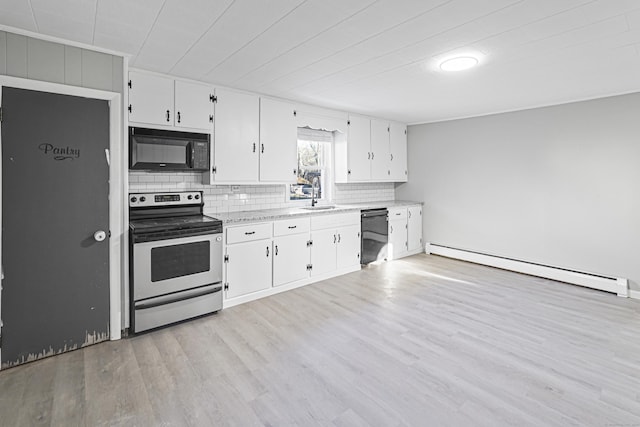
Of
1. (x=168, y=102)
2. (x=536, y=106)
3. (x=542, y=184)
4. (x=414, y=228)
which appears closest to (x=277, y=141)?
(x=168, y=102)

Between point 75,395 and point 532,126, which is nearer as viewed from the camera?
point 75,395

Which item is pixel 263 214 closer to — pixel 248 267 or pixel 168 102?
pixel 248 267

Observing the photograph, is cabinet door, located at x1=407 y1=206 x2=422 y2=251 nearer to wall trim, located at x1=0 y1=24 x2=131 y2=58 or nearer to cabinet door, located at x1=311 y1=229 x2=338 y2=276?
cabinet door, located at x1=311 y1=229 x2=338 y2=276

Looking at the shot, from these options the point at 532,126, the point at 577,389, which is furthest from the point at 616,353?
the point at 532,126

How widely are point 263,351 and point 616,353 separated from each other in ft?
8.94

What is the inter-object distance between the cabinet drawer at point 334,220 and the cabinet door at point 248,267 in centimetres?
76

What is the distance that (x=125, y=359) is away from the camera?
2521 millimetres

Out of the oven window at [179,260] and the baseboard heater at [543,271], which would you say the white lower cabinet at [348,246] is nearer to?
the baseboard heater at [543,271]

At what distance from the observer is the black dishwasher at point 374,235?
197 inches

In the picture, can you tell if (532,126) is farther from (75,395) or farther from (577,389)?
(75,395)

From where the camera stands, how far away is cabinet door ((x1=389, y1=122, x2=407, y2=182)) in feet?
19.2

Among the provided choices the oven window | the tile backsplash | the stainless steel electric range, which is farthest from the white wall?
the oven window

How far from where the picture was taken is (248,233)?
11.9 feet

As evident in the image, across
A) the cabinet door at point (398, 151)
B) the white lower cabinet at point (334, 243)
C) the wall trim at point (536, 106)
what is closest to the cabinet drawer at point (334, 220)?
the white lower cabinet at point (334, 243)
